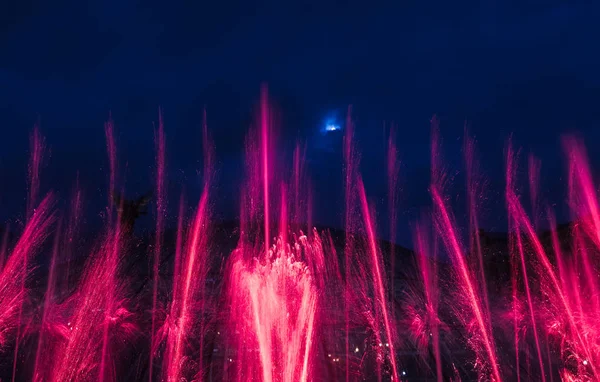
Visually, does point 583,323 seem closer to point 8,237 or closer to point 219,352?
point 219,352

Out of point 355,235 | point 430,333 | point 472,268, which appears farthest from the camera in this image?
point 355,235

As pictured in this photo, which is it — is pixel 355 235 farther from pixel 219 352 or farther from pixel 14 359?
pixel 14 359

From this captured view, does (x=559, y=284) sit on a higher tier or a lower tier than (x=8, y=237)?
lower

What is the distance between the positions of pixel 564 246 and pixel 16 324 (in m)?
36.1

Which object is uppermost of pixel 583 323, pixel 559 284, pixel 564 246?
pixel 564 246

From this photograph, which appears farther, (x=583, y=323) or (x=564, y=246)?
(x=564, y=246)

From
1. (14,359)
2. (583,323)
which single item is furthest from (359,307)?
(14,359)

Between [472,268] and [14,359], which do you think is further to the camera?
[472,268]

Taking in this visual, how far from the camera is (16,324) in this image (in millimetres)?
30844

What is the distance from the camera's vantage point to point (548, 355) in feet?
98.6

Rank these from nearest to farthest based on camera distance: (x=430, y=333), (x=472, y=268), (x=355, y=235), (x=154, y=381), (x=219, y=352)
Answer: (x=154, y=381)
(x=219, y=352)
(x=430, y=333)
(x=472, y=268)
(x=355, y=235)

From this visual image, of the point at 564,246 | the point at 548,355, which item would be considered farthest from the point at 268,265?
the point at 564,246

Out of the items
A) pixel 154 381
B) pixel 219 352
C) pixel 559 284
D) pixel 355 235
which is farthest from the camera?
pixel 355 235

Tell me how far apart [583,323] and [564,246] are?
841 centimetres
